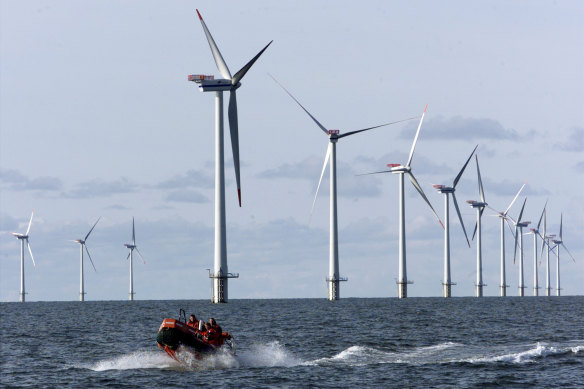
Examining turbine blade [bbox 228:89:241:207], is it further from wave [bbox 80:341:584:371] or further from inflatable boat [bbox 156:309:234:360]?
inflatable boat [bbox 156:309:234:360]

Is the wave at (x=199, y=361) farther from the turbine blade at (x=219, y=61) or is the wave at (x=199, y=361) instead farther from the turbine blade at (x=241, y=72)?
the turbine blade at (x=219, y=61)

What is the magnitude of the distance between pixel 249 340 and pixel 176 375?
23.6 meters

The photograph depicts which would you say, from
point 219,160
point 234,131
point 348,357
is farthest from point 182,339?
point 219,160

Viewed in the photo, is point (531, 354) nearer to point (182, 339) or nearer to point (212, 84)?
point (182, 339)

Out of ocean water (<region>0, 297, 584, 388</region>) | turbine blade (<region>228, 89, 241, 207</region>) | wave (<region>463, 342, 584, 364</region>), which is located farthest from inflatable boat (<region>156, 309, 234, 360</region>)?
turbine blade (<region>228, 89, 241, 207</region>)

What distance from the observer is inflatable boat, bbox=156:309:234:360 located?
185 ft

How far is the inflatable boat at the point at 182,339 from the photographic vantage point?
56.3 metres

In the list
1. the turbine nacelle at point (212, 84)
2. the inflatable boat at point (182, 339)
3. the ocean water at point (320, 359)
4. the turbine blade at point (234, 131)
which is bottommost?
the ocean water at point (320, 359)

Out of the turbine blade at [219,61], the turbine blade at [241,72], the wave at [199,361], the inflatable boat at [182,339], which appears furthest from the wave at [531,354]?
the turbine blade at [219,61]

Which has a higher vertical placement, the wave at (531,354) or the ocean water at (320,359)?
the wave at (531,354)

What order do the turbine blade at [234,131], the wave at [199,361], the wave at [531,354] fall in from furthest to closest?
the turbine blade at [234,131]
the wave at [531,354]
the wave at [199,361]

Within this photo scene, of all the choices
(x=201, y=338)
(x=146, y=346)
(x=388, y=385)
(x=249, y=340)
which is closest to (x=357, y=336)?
(x=249, y=340)

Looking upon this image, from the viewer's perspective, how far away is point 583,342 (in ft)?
232

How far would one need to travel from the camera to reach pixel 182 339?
186ft
